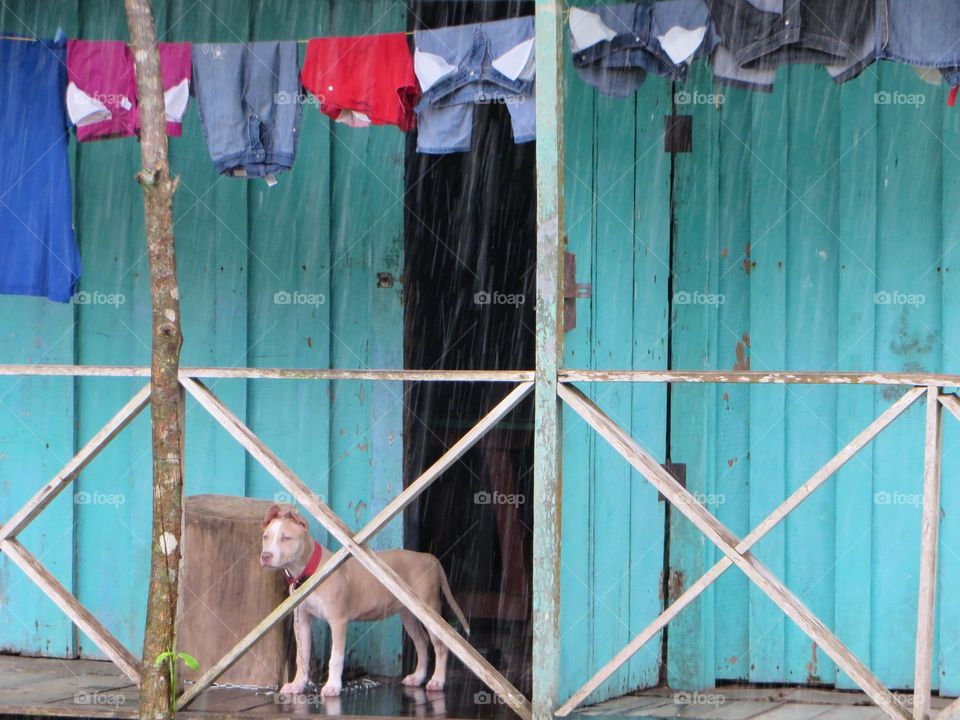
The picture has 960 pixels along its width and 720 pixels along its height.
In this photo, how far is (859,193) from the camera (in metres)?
5.99

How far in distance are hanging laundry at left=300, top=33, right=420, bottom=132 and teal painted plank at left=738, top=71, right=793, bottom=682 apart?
5.65 ft

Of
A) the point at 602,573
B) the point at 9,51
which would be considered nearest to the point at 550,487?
the point at 602,573

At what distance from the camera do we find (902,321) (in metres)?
5.95

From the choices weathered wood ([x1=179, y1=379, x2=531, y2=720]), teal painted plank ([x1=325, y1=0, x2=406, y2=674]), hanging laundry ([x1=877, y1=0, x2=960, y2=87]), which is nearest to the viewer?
weathered wood ([x1=179, y1=379, x2=531, y2=720])

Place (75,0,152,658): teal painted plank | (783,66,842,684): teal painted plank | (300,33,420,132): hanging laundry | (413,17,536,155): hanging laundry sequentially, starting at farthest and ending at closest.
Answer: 1. (75,0,152,658): teal painted plank
2. (783,66,842,684): teal painted plank
3. (300,33,420,132): hanging laundry
4. (413,17,536,155): hanging laundry

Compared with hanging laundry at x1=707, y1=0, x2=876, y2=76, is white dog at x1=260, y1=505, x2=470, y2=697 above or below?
below

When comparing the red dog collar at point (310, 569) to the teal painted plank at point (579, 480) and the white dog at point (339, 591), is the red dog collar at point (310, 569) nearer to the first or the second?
the white dog at point (339, 591)

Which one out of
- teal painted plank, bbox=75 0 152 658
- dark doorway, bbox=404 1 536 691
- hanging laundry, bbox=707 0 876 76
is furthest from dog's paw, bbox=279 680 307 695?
hanging laundry, bbox=707 0 876 76

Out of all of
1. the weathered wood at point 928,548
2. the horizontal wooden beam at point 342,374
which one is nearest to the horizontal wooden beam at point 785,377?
the weathered wood at point 928,548

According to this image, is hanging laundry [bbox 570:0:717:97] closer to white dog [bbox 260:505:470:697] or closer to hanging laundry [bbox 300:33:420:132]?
hanging laundry [bbox 300:33:420:132]

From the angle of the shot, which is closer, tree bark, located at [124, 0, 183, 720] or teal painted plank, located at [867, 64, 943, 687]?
tree bark, located at [124, 0, 183, 720]

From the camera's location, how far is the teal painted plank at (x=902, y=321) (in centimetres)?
592

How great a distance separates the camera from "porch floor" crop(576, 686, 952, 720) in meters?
5.64

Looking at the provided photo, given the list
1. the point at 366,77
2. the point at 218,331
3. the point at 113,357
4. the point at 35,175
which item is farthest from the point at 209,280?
the point at 366,77
